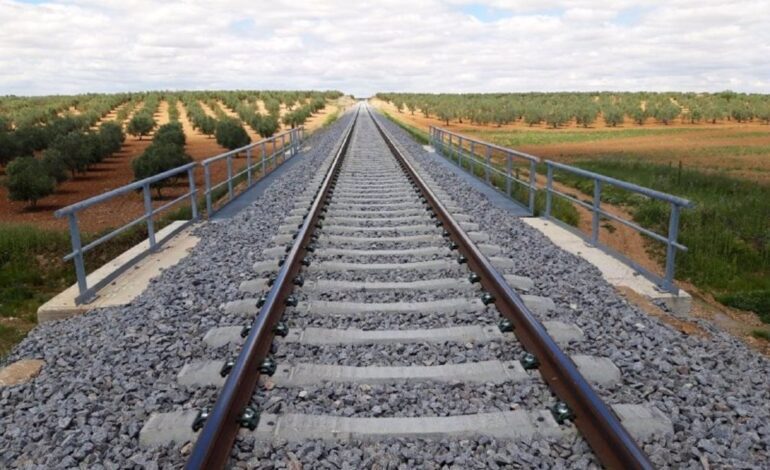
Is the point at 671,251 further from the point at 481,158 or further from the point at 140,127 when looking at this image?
the point at 140,127

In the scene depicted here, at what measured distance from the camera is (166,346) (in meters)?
5.01

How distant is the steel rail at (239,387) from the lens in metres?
3.24

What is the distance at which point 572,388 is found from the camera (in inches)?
153

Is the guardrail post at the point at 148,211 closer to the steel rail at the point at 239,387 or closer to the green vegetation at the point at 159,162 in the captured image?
the steel rail at the point at 239,387

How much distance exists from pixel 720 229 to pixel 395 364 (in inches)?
394

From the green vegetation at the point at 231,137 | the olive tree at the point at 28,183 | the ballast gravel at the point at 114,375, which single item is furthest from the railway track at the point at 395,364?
the green vegetation at the point at 231,137

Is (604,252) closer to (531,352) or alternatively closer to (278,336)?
(531,352)

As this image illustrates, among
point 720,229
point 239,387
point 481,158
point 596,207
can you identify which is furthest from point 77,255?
point 481,158

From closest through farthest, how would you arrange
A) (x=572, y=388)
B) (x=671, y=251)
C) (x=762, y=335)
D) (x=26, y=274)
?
(x=572, y=388)
(x=671, y=251)
(x=762, y=335)
(x=26, y=274)

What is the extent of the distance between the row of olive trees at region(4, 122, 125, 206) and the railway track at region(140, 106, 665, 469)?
15.3m

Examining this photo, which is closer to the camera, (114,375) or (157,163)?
(114,375)

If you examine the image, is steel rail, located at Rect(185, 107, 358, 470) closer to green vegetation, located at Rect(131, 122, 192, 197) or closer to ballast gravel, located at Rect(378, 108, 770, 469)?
ballast gravel, located at Rect(378, 108, 770, 469)

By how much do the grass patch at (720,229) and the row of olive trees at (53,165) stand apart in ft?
55.1

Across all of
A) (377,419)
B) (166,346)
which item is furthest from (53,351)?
(377,419)
